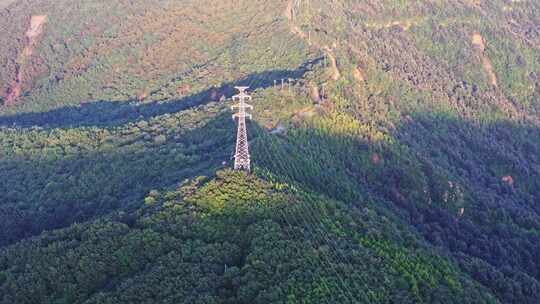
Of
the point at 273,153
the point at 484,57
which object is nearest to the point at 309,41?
the point at 273,153

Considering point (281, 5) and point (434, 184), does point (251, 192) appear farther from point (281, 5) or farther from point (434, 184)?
point (281, 5)

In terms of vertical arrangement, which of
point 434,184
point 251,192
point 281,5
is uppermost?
point 281,5

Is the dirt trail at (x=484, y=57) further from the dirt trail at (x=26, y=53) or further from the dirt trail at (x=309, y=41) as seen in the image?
the dirt trail at (x=26, y=53)

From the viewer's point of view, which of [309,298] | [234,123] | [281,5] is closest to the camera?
[309,298]

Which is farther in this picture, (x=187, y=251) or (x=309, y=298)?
(x=187, y=251)

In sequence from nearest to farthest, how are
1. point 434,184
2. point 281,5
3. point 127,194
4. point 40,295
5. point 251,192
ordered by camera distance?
point 40,295, point 251,192, point 127,194, point 434,184, point 281,5

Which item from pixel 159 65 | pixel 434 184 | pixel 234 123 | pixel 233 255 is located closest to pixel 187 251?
pixel 233 255

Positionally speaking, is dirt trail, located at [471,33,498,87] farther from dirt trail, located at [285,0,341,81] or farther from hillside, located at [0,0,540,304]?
dirt trail, located at [285,0,341,81]

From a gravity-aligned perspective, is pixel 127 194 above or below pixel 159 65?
below
